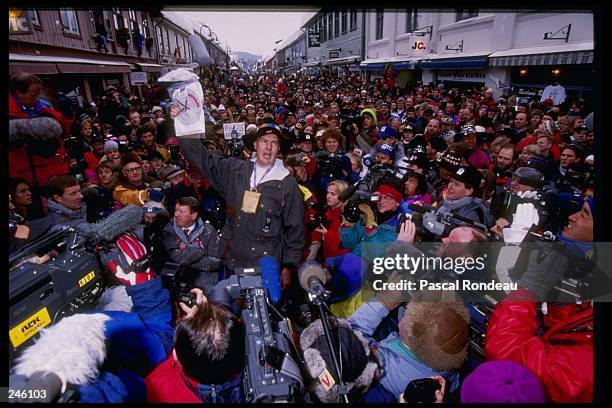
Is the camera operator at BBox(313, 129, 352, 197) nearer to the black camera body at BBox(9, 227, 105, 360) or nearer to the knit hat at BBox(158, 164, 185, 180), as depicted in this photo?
the knit hat at BBox(158, 164, 185, 180)

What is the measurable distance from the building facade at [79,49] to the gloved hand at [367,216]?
232cm

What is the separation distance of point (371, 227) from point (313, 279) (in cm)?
148

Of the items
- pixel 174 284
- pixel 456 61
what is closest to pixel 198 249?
pixel 174 284

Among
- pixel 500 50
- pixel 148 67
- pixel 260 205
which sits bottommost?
pixel 260 205

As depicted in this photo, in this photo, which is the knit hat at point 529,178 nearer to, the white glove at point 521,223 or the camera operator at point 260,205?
the white glove at point 521,223

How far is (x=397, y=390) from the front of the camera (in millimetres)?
1734

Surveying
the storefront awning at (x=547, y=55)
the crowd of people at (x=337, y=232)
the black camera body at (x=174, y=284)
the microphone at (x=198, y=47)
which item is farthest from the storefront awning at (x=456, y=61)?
the microphone at (x=198, y=47)

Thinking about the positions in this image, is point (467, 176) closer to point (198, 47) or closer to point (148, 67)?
point (148, 67)

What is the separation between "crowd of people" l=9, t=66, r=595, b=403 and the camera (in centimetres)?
149

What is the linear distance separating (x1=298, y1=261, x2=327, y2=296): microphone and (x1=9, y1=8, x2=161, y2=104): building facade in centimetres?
171

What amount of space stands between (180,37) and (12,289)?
91.6ft

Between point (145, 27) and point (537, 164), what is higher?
point (145, 27)

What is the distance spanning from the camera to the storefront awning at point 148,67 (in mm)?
15012

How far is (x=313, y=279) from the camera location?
1.59 metres
